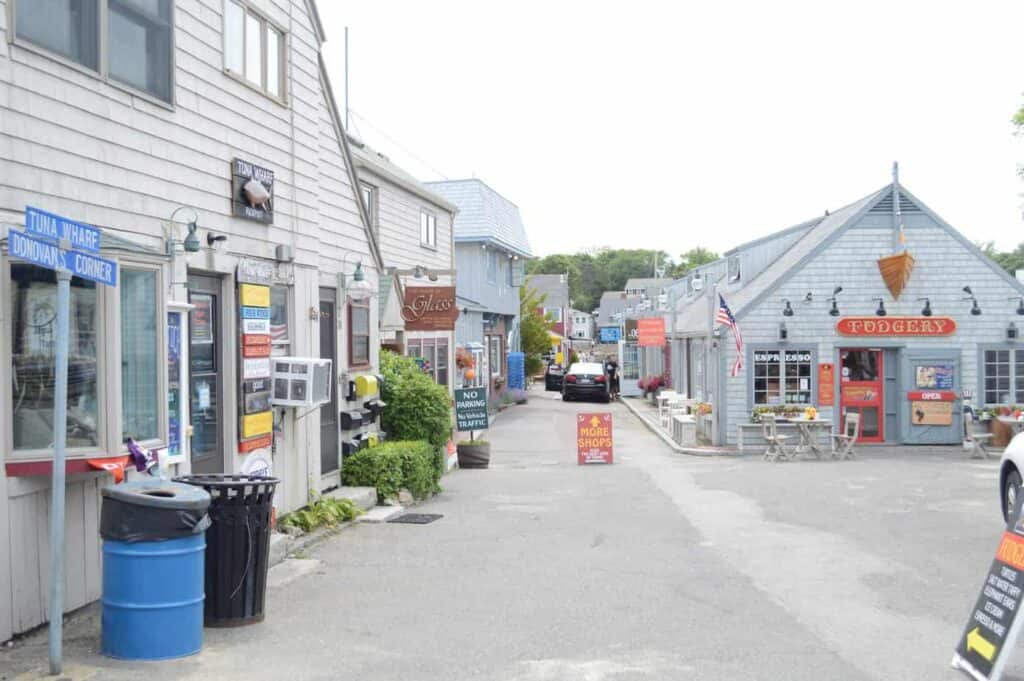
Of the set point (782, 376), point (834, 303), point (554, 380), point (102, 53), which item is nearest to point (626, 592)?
point (102, 53)

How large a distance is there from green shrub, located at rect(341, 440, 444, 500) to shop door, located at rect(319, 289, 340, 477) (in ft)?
1.15

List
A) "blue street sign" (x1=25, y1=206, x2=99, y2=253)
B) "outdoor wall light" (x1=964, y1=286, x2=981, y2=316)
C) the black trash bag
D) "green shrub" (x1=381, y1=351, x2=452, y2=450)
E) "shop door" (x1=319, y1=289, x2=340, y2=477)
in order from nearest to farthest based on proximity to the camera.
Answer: "blue street sign" (x1=25, y1=206, x2=99, y2=253)
the black trash bag
"shop door" (x1=319, y1=289, x2=340, y2=477)
"green shrub" (x1=381, y1=351, x2=452, y2=450)
"outdoor wall light" (x1=964, y1=286, x2=981, y2=316)

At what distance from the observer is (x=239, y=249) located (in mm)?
10312

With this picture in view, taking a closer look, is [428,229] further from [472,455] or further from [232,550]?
[232,550]

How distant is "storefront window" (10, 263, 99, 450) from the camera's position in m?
6.76

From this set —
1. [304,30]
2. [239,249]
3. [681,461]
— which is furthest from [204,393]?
[681,461]

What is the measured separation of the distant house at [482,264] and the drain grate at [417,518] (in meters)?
16.1

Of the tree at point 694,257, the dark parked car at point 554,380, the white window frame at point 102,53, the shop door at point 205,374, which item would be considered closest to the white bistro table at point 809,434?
the shop door at point 205,374

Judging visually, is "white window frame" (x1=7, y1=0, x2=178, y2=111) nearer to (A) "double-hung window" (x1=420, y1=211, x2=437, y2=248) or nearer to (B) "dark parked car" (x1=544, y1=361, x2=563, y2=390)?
(A) "double-hung window" (x1=420, y1=211, x2=437, y2=248)

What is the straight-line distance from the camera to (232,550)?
24.0 ft

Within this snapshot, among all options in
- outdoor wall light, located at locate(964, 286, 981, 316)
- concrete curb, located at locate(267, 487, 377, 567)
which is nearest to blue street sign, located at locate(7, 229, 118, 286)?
concrete curb, located at locate(267, 487, 377, 567)

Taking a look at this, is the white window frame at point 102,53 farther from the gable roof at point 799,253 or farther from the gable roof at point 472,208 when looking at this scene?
the gable roof at point 472,208

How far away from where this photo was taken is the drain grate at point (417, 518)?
12617 mm

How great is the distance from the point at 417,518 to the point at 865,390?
14.3 metres
